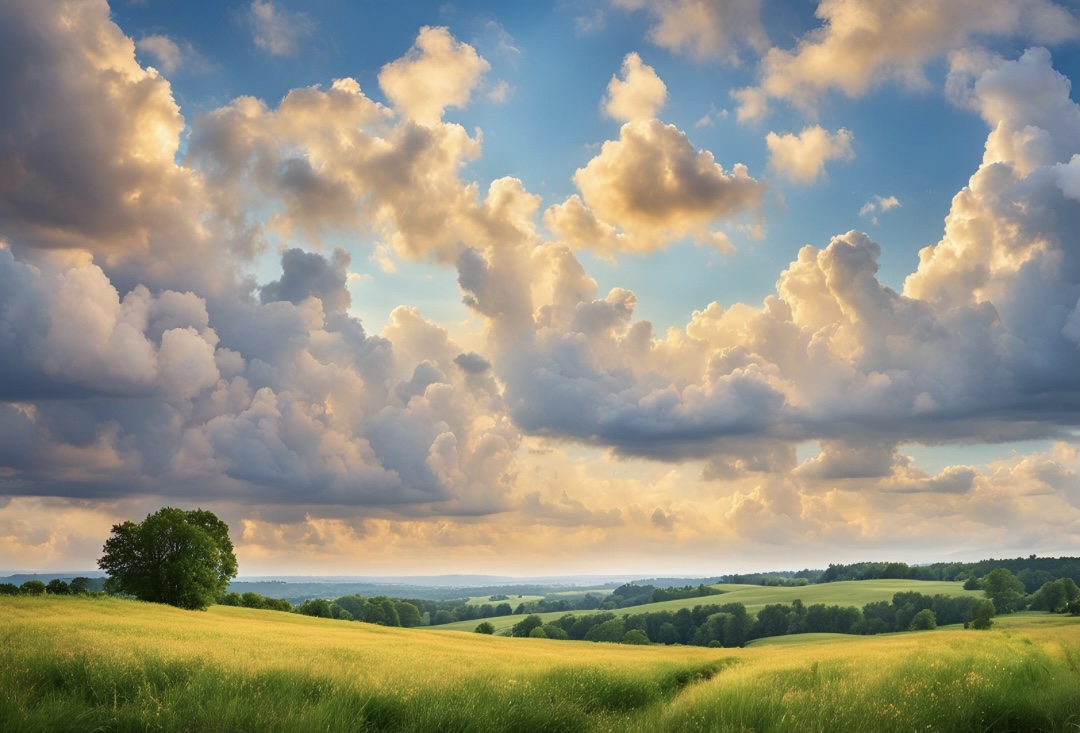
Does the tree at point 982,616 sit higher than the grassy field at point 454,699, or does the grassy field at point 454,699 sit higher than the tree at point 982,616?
the grassy field at point 454,699

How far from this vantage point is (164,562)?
74.6m

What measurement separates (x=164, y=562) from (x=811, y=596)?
461 ft

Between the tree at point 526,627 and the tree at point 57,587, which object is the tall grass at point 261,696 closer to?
the tree at point 57,587

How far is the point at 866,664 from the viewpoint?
25.2 meters

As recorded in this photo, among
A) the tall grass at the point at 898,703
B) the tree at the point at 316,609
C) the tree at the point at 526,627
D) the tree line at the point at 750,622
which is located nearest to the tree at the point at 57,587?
the tree at the point at 316,609

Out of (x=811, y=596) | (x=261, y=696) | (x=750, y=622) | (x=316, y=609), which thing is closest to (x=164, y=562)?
(x=316, y=609)

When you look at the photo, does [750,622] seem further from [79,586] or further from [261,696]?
[261,696]

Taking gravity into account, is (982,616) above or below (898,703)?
below

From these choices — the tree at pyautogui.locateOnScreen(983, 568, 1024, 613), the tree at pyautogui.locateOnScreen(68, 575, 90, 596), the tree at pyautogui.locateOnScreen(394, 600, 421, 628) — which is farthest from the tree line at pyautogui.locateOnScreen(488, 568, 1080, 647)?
the tree at pyautogui.locateOnScreen(68, 575, 90, 596)

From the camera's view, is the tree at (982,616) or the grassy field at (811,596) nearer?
the tree at (982,616)

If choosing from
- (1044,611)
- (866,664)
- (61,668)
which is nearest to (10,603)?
(61,668)

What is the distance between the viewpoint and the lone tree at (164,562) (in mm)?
73438

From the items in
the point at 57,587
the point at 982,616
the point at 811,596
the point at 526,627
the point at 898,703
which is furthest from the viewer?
the point at 811,596

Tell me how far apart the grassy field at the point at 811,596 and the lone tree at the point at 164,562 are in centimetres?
7509
